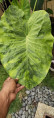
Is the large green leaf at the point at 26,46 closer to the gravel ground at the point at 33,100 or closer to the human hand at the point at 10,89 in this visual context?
the human hand at the point at 10,89

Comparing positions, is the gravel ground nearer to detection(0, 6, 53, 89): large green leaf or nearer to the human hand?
the human hand

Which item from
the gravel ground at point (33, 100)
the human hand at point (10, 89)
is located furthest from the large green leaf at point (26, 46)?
the gravel ground at point (33, 100)

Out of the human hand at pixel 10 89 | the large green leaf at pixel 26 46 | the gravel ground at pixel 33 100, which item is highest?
the large green leaf at pixel 26 46

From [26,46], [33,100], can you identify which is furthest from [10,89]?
[33,100]

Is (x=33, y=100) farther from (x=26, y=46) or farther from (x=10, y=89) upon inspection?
(x=26, y=46)

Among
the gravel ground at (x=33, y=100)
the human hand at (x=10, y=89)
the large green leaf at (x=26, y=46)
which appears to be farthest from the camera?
the gravel ground at (x=33, y=100)

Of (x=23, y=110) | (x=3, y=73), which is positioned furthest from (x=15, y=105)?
(x=3, y=73)
